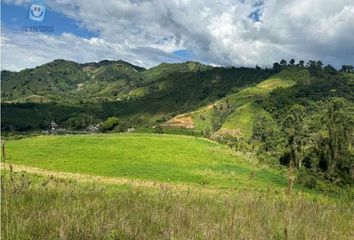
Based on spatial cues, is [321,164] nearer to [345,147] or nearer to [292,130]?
[345,147]

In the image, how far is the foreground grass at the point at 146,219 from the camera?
5691mm

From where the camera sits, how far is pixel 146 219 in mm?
6742

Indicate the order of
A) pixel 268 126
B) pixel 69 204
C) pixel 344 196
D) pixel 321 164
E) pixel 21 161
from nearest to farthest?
pixel 69 204
pixel 344 196
pixel 21 161
pixel 321 164
pixel 268 126

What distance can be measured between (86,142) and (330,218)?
61733mm

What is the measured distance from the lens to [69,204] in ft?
24.0

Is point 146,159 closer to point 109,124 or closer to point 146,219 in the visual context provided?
point 146,219

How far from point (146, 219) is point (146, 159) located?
170 ft

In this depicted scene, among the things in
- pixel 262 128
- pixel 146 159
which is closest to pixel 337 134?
pixel 146 159

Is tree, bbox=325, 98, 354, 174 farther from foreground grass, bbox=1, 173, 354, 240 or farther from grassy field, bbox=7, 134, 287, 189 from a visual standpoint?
foreground grass, bbox=1, 173, 354, 240

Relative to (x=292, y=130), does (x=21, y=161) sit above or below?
below

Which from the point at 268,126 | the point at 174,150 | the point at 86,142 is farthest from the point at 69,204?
the point at 268,126

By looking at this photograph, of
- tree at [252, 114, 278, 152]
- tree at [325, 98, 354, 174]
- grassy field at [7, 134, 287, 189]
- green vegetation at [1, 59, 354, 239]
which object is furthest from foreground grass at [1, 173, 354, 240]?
tree at [252, 114, 278, 152]

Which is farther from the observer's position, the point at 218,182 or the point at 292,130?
the point at 292,130

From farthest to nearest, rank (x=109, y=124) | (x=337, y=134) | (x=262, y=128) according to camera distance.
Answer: (x=262, y=128) → (x=109, y=124) → (x=337, y=134)
